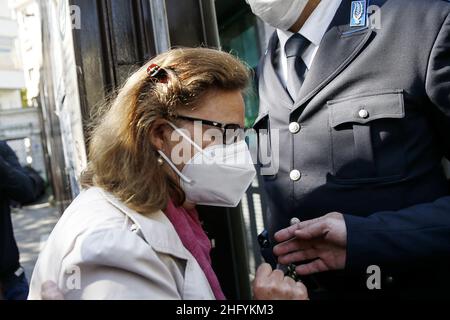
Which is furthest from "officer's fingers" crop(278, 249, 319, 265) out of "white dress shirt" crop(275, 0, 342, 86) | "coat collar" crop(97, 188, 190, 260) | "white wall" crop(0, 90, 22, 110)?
"white wall" crop(0, 90, 22, 110)

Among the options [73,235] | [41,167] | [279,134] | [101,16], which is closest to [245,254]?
[279,134]

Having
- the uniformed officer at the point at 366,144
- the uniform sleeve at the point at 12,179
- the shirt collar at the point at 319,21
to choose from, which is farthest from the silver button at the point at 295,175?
the uniform sleeve at the point at 12,179

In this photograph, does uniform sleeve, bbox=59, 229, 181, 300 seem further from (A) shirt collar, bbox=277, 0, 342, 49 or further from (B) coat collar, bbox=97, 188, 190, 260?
(A) shirt collar, bbox=277, 0, 342, 49

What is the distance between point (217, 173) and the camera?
1.43 metres

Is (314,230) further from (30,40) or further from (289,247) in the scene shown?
(30,40)

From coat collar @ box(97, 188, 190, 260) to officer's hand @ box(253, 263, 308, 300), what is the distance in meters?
0.24

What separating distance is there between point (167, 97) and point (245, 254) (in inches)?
44.1

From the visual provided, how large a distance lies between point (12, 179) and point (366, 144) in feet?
6.61

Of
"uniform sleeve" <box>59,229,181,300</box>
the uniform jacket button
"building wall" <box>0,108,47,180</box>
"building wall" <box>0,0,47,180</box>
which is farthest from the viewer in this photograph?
"building wall" <box>0,108,47,180</box>

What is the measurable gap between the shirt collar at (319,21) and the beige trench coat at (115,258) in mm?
898

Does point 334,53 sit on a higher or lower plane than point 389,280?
higher

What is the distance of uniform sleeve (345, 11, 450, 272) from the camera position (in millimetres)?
1286

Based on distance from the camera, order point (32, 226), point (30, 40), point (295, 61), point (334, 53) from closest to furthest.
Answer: point (334, 53) → point (295, 61) → point (30, 40) → point (32, 226)

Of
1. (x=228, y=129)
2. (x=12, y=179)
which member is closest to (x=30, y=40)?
(x=12, y=179)
